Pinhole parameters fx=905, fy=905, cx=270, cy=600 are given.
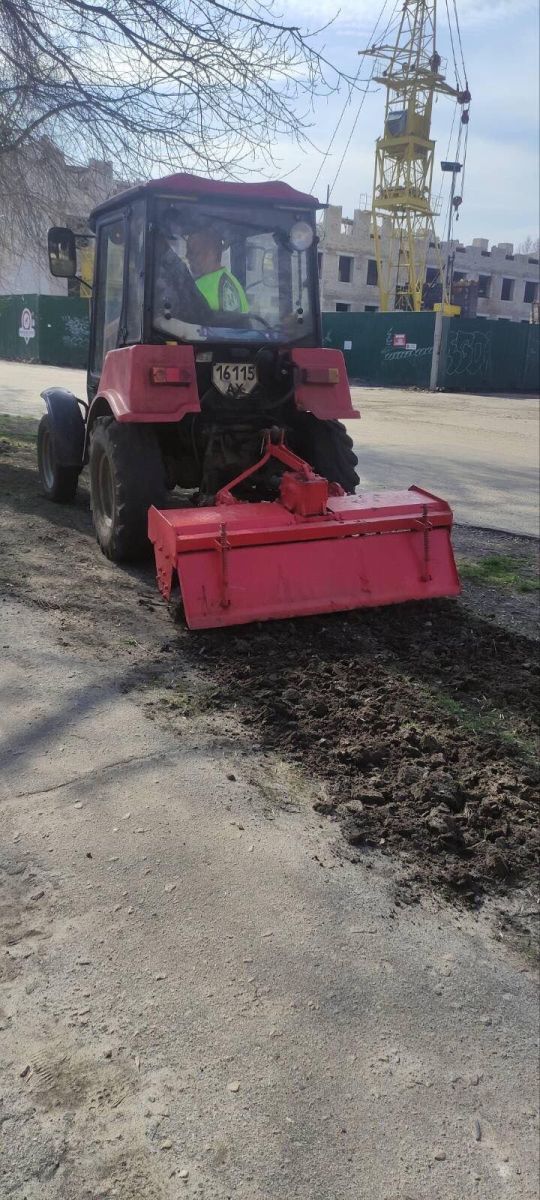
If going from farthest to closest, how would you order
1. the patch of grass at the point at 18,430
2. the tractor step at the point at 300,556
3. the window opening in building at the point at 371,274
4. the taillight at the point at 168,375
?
the window opening in building at the point at 371,274
the patch of grass at the point at 18,430
the taillight at the point at 168,375
the tractor step at the point at 300,556

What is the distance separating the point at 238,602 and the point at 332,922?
2297mm

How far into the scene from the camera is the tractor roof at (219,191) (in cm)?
533

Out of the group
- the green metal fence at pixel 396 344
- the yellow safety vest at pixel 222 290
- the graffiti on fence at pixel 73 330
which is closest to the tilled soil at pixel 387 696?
the yellow safety vest at pixel 222 290

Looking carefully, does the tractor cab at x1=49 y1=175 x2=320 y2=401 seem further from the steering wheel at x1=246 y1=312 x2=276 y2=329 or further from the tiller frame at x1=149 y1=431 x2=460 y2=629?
the tiller frame at x1=149 y1=431 x2=460 y2=629

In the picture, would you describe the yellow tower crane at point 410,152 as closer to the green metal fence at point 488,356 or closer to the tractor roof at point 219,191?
the green metal fence at point 488,356

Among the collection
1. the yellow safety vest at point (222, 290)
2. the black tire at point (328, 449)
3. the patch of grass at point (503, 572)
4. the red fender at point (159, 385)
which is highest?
the yellow safety vest at point (222, 290)

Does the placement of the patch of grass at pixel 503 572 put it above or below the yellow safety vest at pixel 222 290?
below

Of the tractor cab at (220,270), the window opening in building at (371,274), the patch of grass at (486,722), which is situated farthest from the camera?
the window opening in building at (371,274)

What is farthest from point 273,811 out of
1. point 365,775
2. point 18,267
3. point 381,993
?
point 18,267

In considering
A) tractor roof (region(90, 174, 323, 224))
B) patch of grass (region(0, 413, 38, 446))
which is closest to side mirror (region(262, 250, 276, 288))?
tractor roof (region(90, 174, 323, 224))

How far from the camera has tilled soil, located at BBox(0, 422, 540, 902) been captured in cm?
303

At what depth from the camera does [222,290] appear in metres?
5.64

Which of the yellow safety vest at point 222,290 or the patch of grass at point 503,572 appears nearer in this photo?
the yellow safety vest at point 222,290

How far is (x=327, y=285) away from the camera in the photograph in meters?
51.5
